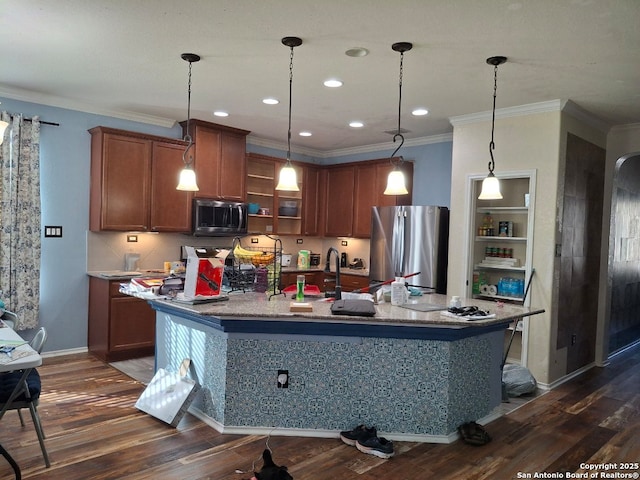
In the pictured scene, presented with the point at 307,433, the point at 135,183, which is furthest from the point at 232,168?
the point at 307,433

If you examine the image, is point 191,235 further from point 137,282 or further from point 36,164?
point 137,282

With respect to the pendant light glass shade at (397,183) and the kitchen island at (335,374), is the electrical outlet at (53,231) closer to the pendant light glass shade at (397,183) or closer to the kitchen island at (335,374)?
the kitchen island at (335,374)

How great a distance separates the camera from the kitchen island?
9.95 ft

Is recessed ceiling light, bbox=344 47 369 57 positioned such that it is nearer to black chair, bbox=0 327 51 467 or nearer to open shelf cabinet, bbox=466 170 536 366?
open shelf cabinet, bbox=466 170 536 366

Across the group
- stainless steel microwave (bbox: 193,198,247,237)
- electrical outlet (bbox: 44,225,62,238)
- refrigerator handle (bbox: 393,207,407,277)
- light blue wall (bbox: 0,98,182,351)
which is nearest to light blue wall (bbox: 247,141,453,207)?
refrigerator handle (bbox: 393,207,407,277)

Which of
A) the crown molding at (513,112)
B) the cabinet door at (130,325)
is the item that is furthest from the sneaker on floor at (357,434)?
the crown molding at (513,112)

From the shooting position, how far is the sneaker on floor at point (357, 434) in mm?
2971

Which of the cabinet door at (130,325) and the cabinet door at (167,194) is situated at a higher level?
the cabinet door at (167,194)

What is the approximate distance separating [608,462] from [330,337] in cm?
189

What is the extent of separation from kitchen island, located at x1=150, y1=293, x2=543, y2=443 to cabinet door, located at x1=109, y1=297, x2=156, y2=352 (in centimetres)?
192

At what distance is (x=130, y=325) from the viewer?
4848 mm

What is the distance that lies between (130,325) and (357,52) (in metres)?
3.44

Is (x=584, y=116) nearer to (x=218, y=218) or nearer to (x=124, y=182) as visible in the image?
(x=218, y=218)

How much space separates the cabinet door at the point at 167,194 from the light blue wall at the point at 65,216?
58 cm
